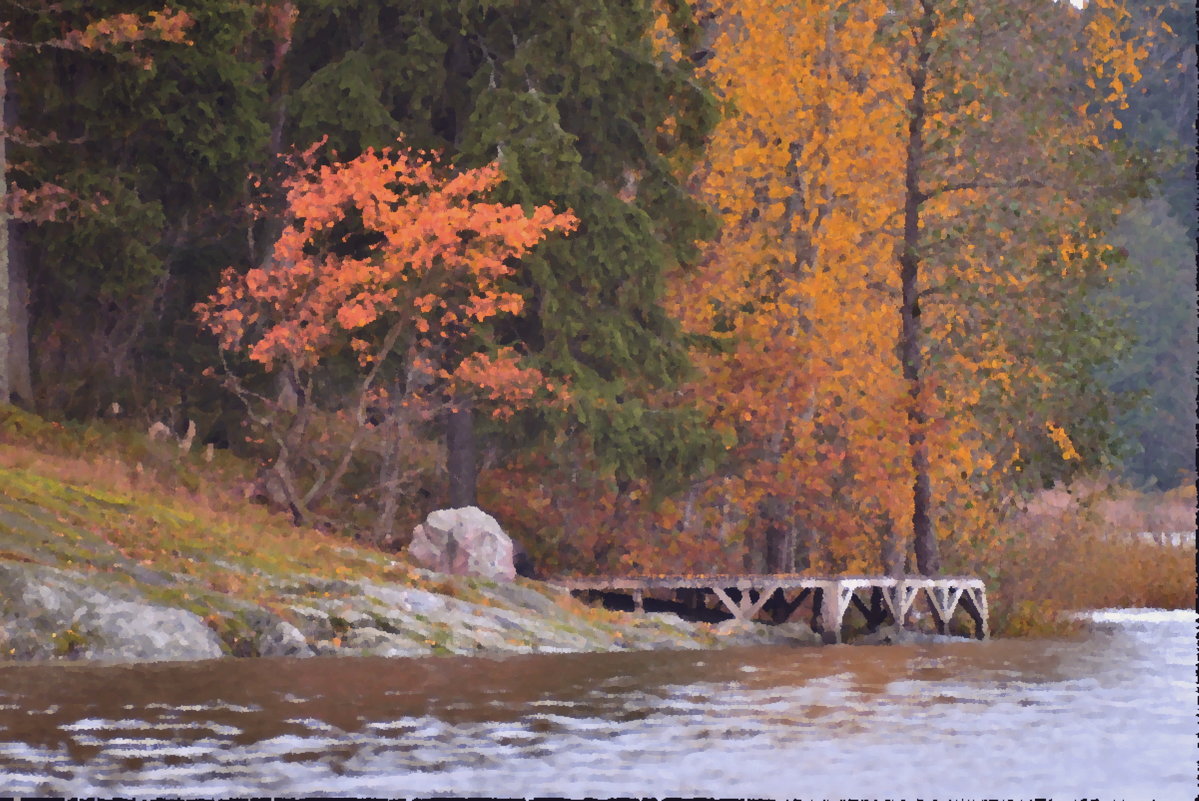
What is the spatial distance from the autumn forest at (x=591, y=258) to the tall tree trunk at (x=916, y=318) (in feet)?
0.26

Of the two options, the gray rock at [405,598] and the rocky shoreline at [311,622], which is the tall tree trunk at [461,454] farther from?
the gray rock at [405,598]

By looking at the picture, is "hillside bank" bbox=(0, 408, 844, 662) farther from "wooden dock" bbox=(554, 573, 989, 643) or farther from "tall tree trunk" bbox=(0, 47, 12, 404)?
"wooden dock" bbox=(554, 573, 989, 643)

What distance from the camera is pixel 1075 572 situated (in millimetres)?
32781

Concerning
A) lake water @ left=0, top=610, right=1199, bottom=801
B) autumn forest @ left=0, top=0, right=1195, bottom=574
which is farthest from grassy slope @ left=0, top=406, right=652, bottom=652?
lake water @ left=0, top=610, right=1199, bottom=801

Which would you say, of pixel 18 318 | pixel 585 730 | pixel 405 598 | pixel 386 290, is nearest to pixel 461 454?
pixel 386 290

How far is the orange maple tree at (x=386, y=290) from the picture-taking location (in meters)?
26.3

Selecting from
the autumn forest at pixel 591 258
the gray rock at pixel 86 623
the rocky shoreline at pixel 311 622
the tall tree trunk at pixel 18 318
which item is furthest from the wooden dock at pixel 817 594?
the gray rock at pixel 86 623

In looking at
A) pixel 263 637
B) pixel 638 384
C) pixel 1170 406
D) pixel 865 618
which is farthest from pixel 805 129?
pixel 1170 406

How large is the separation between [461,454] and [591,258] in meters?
3.95

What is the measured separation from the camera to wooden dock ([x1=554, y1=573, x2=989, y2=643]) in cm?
2850

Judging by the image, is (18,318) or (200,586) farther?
(18,318)

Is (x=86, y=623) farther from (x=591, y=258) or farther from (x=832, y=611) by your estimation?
(x=832, y=611)

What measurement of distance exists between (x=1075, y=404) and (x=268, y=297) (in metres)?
14.2

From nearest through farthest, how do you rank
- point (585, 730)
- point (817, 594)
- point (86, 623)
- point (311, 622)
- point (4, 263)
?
point (585, 730)
point (86, 623)
point (311, 622)
point (4, 263)
point (817, 594)
